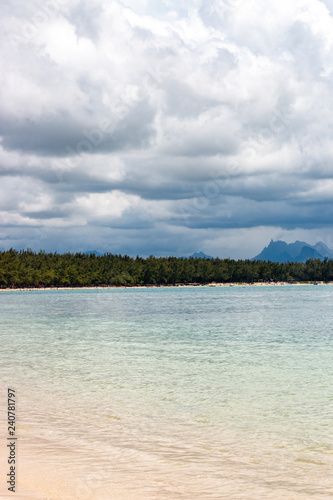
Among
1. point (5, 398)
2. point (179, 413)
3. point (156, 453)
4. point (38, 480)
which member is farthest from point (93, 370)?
point (38, 480)

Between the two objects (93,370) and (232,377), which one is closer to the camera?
(232,377)

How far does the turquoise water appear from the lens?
850 cm

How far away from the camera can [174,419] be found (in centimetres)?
1392

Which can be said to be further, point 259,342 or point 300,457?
point 259,342

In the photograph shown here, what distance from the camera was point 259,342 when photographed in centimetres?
3381

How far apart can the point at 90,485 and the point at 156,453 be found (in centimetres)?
267

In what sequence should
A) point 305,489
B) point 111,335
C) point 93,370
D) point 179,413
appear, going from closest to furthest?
point 305,489, point 179,413, point 93,370, point 111,335

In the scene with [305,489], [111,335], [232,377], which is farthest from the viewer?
[111,335]

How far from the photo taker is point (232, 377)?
20.9m

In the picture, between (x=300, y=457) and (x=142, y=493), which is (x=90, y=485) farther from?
(x=300, y=457)

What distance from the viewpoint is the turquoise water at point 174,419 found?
27.9 feet

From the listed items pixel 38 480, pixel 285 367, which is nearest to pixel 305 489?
pixel 38 480

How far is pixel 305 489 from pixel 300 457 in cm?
216

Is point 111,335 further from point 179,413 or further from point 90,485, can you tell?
point 90,485
